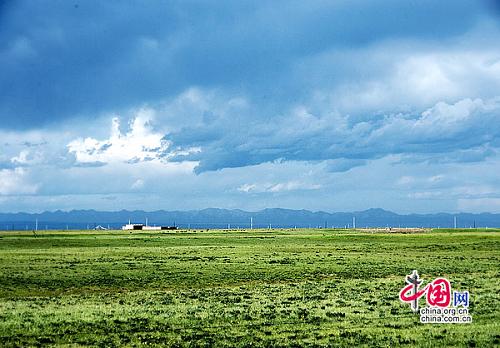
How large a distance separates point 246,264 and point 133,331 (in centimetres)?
3903

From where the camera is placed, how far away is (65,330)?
2777cm

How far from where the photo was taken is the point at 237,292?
42.6 meters

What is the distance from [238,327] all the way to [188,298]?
12.1 meters

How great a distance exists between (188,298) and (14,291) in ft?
50.1

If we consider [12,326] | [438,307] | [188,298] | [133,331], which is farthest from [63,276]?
[438,307]

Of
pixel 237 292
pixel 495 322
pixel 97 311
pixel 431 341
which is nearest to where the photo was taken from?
pixel 431 341

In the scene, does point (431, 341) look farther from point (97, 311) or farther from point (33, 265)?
point (33, 265)

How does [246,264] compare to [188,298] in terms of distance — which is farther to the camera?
[246,264]

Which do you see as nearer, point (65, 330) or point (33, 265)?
point (65, 330)

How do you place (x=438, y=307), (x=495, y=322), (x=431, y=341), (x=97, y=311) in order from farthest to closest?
(x=97, y=311) < (x=438, y=307) < (x=495, y=322) < (x=431, y=341)

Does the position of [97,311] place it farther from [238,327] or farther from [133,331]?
[238,327]

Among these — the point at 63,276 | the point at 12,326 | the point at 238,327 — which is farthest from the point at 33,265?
the point at 238,327

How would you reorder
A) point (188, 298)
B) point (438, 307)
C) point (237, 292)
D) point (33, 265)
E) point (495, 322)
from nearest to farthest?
point (495, 322), point (438, 307), point (188, 298), point (237, 292), point (33, 265)

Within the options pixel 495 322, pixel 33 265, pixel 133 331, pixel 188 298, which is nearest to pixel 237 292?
pixel 188 298
